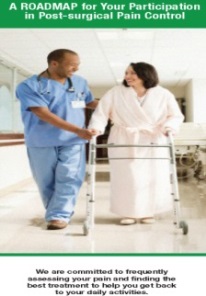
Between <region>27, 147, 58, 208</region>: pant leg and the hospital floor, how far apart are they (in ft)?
0.92

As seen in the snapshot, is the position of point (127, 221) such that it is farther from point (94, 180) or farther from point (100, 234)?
point (94, 180)

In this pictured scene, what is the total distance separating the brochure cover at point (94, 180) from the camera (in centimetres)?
217

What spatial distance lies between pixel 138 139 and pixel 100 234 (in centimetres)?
78

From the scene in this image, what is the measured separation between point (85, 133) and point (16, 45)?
357 centimetres

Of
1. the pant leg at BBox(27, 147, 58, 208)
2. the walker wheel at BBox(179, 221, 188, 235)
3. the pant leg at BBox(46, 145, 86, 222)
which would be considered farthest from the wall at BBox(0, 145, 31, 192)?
the walker wheel at BBox(179, 221, 188, 235)

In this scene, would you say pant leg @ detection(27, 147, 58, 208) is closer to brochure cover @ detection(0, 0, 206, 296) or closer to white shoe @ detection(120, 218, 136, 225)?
brochure cover @ detection(0, 0, 206, 296)

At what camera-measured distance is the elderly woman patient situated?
3.31 m

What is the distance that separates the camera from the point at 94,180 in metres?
3.67

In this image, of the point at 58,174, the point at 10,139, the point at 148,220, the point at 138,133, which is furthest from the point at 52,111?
the point at 10,139
